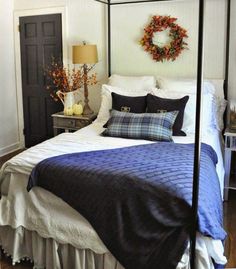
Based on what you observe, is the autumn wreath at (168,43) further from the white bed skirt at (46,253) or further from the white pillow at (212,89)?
the white bed skirt at (46,253)

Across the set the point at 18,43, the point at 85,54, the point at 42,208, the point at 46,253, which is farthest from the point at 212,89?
the point at 18,43

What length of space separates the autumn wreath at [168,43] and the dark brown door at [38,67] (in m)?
1.26

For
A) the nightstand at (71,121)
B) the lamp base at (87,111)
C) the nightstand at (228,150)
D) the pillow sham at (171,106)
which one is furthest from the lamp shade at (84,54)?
the nightstand at (228,150)

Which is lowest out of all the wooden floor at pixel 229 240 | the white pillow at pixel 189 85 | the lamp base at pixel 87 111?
the wooden floor at pixel 229 240

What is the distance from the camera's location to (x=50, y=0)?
14.8 ft

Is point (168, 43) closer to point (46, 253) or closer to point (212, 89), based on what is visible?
point (212, 89)

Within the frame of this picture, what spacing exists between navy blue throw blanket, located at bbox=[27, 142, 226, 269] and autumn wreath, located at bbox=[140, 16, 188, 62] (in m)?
1.83

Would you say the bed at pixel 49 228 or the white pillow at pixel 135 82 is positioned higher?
the white pillow at pixel 135 82

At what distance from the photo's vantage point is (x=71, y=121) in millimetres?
4117

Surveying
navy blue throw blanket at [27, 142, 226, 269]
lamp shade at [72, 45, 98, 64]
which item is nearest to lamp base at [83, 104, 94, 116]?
lamp shade at [72, 45, 98, 64]

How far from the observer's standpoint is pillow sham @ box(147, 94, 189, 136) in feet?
10.5

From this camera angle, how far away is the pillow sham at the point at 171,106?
10.5 feet

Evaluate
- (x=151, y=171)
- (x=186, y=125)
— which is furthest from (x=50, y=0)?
(x=151, y=171)

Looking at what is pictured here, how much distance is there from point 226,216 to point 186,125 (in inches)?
36.1
